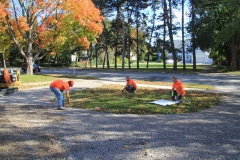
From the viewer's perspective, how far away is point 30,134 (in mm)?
6230

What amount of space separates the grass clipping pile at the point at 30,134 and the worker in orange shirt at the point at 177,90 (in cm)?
506

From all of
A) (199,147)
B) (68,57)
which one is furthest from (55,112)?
(68,57)

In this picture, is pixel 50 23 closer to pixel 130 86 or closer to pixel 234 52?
pixel 130 86

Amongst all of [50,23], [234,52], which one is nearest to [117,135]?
[50,23]

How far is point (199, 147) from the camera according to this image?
526 cm

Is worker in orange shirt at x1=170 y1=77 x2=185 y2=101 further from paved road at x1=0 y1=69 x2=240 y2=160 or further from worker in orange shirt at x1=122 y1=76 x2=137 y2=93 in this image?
worker in orange shirt at x1=122 y1=76 x2=137 y2=93

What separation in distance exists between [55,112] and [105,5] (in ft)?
125

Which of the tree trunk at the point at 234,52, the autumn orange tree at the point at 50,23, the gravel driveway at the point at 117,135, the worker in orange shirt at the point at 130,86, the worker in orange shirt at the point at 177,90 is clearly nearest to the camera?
the gravel driveway at the point at 117,135

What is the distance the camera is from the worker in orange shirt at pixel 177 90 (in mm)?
10828

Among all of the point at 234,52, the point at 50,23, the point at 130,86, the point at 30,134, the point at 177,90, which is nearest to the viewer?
the point at 30,134

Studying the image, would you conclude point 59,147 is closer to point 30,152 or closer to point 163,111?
point 30,152

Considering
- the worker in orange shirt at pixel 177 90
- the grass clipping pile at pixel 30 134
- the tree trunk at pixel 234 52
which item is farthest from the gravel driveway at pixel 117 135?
the tree trunk at pixel 234 52

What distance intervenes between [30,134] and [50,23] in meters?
19.5

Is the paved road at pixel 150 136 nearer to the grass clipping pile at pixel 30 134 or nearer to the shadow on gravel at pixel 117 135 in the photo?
the shadow on gravel at pixel 117 135
